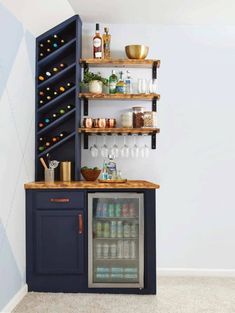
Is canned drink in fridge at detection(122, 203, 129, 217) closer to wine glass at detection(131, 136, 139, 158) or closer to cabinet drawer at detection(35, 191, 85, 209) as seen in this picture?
cabinet drawer at detection(35, 191, 85, 209)

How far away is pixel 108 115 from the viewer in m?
4.31

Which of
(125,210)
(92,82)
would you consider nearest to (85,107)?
(92,82)

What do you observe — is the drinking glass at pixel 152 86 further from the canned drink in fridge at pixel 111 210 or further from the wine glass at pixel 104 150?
the canned drink in fridge at pixel 111 210

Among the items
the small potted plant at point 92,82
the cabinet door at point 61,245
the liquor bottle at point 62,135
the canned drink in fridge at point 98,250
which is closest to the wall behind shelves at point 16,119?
the cabinet door at point 61,245

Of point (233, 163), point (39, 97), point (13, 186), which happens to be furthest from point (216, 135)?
point (13, 186)

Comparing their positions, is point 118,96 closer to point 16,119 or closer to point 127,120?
point 127,120

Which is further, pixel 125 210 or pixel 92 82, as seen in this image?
pixel 92 82

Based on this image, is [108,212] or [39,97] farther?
[39,97]

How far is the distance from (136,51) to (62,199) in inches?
66.3

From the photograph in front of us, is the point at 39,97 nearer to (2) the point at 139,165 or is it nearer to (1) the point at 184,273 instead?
(2) the point at 139,165

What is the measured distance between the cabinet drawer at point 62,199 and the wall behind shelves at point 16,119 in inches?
7.7

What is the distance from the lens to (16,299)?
334cm

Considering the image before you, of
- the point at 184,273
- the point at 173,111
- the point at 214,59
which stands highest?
the point at 214,59

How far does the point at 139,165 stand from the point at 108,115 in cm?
63
